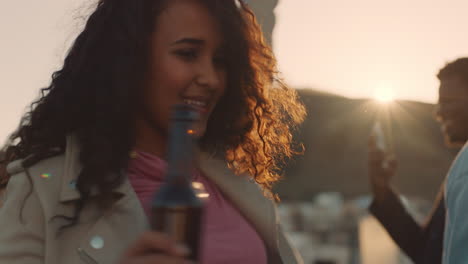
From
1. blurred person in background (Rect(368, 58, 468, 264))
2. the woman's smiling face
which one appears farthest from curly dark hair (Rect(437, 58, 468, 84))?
the woman's smiling face

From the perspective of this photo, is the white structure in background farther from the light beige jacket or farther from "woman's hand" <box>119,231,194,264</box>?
"woman's hand" <box>119,231,194,264</box>

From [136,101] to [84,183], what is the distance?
1.31ft

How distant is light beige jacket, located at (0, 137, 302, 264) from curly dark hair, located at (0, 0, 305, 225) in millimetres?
31

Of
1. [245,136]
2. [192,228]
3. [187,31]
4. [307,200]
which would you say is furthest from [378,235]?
[307,200]

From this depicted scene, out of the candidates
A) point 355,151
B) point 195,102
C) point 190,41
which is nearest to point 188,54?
point 190,41

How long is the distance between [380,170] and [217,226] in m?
2.48

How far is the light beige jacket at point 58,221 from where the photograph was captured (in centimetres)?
153

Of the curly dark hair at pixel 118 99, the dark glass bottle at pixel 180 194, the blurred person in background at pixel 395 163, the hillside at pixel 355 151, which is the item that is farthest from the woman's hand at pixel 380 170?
the hillside at pixel 355 151

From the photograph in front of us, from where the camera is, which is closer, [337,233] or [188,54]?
[188,54]

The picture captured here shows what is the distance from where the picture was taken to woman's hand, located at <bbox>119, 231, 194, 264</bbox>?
34.5 inches

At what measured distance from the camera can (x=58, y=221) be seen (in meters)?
1.58

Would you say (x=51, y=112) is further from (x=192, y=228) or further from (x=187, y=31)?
(x=192, y=228)

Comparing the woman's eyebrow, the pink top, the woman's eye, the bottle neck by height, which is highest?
the woman's eyebrow

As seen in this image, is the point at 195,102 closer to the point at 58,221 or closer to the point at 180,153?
the point at 58,221
